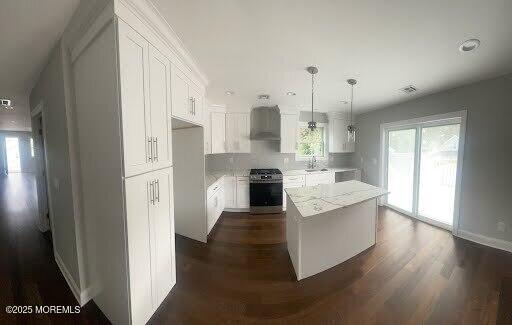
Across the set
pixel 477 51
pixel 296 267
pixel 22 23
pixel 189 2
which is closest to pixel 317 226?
pixel 296 267

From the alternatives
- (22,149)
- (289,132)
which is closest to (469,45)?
(289,132)

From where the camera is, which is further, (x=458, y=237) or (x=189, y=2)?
(x=458, y=237)

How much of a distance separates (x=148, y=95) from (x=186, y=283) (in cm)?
199

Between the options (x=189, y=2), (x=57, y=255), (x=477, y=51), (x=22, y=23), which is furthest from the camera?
(x=57, y=255)

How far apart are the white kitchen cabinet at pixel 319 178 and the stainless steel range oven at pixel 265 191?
2.60 ft

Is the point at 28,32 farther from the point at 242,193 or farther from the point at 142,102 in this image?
the point at 242,193

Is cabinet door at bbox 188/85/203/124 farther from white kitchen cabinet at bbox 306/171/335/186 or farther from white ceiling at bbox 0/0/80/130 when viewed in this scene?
white kitchen cabinet at bbox 306/171/335/186

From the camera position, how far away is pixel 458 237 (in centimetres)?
307

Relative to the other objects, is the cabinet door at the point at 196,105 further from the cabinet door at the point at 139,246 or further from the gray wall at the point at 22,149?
the gray wall at the point at 22,149

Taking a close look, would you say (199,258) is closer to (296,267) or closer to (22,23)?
(296,267)

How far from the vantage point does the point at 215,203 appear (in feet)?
11.5

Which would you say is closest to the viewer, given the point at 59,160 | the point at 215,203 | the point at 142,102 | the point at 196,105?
the point at 142,102

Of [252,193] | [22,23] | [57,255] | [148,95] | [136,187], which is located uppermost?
[22,23]

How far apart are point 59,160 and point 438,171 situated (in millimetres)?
5784
